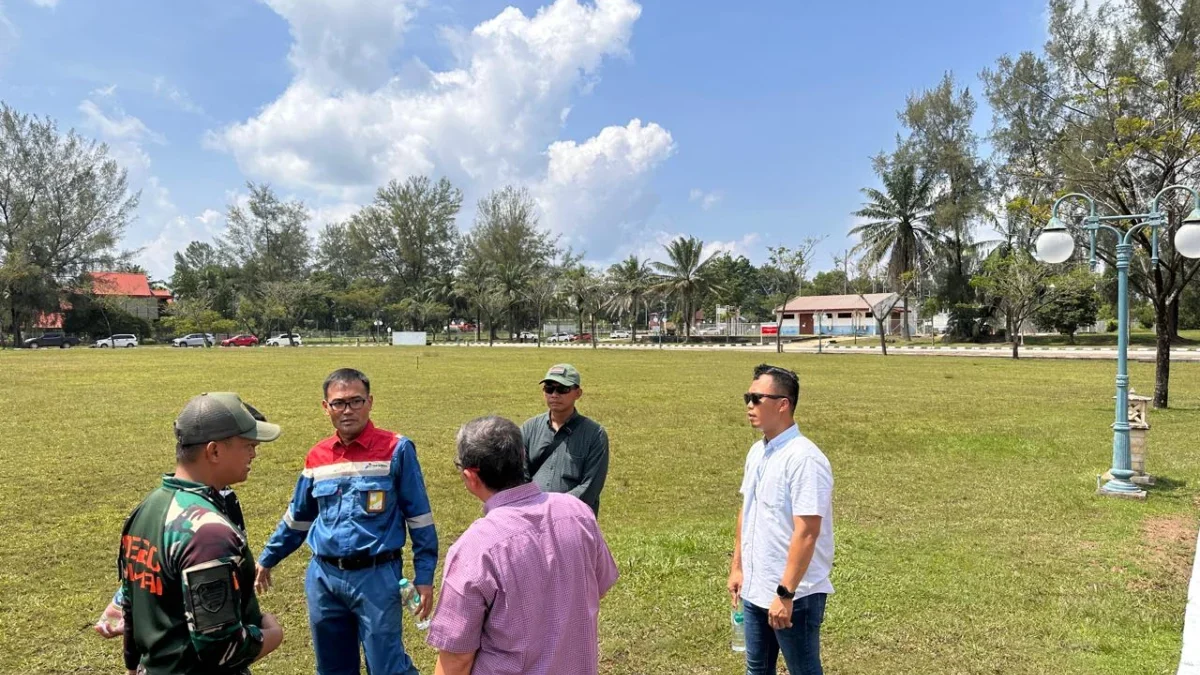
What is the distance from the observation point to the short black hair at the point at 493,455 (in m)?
1.91

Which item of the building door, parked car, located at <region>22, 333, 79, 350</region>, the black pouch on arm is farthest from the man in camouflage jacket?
the building door

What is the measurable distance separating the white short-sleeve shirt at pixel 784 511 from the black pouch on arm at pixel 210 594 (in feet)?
6.44

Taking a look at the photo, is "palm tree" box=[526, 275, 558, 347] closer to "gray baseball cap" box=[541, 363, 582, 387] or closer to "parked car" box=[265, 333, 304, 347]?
"parked car" box=[265, 333, 304, 347]

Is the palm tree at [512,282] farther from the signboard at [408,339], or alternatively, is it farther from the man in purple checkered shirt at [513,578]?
the man in purple checkered shirt at [513,578]

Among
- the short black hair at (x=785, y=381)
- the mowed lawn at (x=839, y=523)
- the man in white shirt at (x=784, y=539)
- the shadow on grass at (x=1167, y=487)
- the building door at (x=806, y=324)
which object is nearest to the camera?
the man in white shirt at (x=784, y=539)

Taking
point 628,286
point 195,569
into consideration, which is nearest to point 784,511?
point 195,569

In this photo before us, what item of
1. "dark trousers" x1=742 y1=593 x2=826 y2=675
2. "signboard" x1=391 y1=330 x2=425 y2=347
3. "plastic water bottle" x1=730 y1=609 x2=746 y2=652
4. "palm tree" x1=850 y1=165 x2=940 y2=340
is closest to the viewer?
"dark trousers" x1=742 y1=593 x2=826 y2=675

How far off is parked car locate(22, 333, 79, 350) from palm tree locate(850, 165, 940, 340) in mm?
65359

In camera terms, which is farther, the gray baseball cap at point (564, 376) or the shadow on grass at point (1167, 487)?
the shadow on grass at point (1167, 487)

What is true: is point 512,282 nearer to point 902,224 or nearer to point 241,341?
point 241,341

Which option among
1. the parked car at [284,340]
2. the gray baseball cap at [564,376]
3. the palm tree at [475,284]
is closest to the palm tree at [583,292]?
the palm tree at [475,284]

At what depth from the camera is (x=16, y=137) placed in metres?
57.4

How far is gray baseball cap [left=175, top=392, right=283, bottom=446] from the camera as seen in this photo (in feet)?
6.59

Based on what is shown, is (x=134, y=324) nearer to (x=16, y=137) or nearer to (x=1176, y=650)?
(x=16, y=137)
